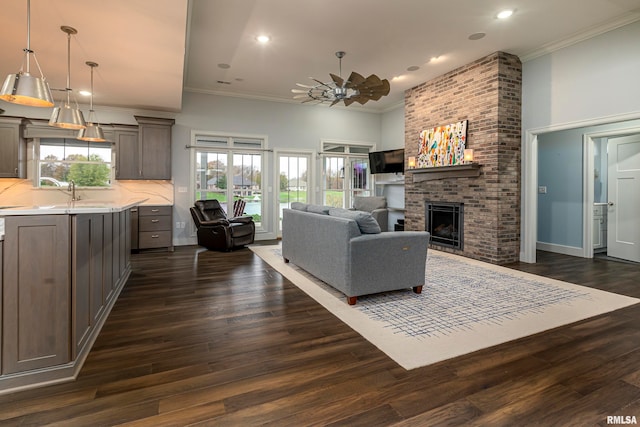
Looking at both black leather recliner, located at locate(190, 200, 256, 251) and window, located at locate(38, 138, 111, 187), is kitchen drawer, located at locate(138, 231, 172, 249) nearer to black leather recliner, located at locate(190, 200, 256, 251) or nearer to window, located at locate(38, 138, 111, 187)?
black leather recliner, located at locate(190, 200, 256, 251)

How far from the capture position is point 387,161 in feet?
25.6

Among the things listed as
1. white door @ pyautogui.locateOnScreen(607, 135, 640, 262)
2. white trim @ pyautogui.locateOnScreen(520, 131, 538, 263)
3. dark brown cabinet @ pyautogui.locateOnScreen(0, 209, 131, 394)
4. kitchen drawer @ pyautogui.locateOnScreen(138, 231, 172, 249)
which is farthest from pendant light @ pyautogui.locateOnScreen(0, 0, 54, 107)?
white door @ pyautogui.locateOnScreen(607, 135, 640, 262)

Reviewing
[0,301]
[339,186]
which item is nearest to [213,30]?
[0,301]

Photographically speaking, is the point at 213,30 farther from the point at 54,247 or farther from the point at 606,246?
the point at 606,246

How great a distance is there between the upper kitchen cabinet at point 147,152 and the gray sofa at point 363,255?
408 cm

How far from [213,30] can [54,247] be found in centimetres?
356

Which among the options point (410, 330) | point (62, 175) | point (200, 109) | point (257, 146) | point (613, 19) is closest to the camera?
point (410, 330)

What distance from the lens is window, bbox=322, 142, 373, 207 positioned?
27.0 feet

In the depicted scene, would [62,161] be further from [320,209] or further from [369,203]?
[369,203]

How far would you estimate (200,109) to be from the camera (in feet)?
22.7

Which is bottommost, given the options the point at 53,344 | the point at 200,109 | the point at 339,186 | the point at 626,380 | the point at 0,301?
the point at 626,380

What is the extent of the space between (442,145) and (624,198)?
291 cm

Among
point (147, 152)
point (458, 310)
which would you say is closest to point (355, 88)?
point (458, 310)

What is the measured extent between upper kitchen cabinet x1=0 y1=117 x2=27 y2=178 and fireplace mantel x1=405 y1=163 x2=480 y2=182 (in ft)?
23.2
